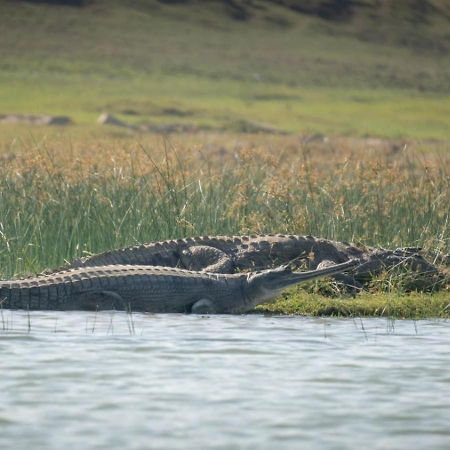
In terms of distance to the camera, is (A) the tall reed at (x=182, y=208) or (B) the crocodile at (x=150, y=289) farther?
(A) the tall reed at (x=182, y=208)

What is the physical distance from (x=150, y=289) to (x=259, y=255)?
1.63 m

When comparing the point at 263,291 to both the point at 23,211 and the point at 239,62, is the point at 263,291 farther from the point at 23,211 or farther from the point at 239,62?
the point at 239,62

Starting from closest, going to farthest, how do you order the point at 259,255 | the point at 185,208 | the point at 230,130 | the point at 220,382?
the point at 220,382 → the point at 259,255 → the point at 185,208 → the point at 230,130

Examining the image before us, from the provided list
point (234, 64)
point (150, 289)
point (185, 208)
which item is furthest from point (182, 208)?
point (234, 64)

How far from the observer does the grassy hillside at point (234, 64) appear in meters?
75.8

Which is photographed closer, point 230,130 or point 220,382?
point 220,382

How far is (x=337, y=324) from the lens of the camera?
11219 mm

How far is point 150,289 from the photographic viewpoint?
1187 centimetres

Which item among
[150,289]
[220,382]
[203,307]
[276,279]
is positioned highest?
[220,382]

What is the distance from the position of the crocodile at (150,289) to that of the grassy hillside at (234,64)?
49995mm

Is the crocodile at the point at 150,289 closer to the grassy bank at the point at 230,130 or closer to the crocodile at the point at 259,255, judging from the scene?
the grassy bank at the point at 230,130

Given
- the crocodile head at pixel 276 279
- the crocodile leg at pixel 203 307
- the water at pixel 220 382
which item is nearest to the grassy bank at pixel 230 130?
the crocodile head at pixel 276 279

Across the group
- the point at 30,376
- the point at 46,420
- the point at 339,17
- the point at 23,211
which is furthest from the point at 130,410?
the point at 339,17

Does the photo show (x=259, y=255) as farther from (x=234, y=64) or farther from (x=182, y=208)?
(x=234, y=64)
